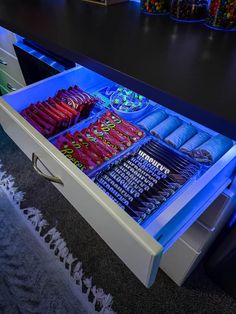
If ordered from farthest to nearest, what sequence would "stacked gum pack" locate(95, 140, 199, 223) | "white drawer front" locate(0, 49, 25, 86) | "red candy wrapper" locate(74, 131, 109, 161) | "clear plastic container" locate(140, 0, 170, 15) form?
1. "white drawer front" locate(0, 49, 25, 86)
2. "clear plastic container" locate(140, 0, 170, 15)
3. "red candy wrapper" locate(74, 131, 109, 161)
4. "stacked gum pack" locate(95, 140, 199, 223)

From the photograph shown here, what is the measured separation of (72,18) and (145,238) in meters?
0.70

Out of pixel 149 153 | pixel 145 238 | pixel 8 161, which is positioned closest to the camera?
pixel 145 238

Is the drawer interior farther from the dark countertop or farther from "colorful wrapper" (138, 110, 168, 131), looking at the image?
the dark countertop

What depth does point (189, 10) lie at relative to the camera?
0.70 m

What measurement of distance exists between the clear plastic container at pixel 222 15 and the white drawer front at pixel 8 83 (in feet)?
3.31

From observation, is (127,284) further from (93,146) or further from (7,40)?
(7,40)

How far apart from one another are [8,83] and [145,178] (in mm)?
1226

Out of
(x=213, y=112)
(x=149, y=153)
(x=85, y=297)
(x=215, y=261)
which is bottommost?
(x=85, y=297)

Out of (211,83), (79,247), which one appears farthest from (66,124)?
(79,247)

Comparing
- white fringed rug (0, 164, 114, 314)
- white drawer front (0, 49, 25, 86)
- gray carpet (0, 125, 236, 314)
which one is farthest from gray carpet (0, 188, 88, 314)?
white drawer front (0, 49, 25, 86)

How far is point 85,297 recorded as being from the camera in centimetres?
95

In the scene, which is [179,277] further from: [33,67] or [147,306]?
[33,67]

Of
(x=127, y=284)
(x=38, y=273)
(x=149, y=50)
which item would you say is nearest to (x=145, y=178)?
(x=149, y=50)

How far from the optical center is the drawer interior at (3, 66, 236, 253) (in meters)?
0.46
